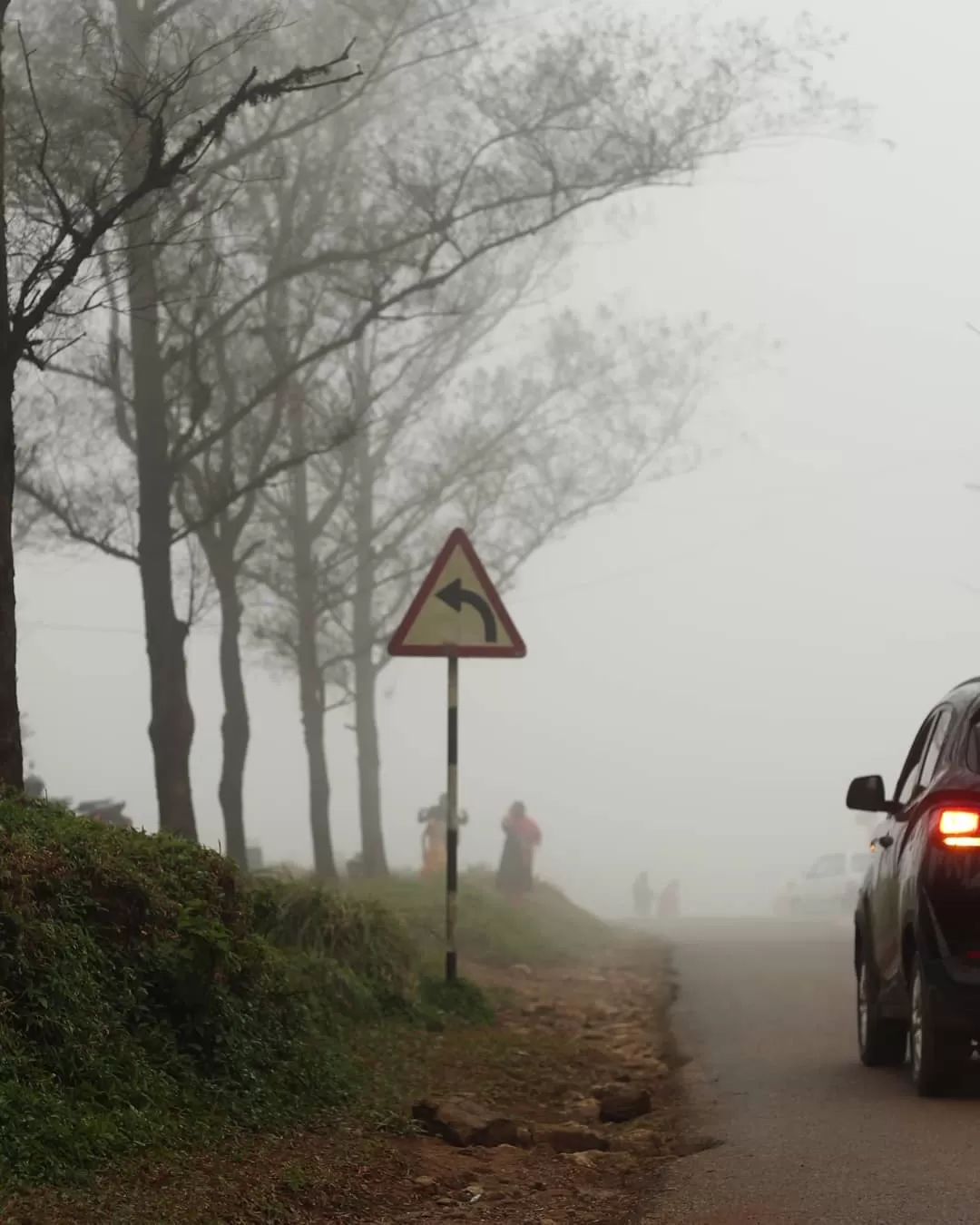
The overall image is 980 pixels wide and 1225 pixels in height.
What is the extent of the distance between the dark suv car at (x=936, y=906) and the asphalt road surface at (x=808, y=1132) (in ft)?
0.90

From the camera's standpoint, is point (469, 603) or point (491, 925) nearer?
point (469, 603)

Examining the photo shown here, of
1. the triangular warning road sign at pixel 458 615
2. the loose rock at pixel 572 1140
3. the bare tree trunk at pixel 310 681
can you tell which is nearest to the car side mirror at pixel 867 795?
the loose rock at pixel 572 1140

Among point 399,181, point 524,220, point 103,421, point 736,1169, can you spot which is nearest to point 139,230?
point 399,181

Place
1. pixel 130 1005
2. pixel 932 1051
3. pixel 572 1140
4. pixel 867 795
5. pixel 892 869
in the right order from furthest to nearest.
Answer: pixel 867 795, pixel 892 869, pixel 932 1051, pixel 572 1140, pixel 130 1005

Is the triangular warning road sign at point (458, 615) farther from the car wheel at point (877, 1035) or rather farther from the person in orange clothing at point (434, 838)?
the person in orange clothing at point (434, 838)

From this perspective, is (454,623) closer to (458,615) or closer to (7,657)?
(458,615)

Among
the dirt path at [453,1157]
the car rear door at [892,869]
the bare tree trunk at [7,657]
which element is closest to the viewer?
the dirt path at [453,1157]

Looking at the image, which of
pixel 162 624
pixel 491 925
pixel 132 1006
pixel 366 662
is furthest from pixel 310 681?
pixel 132 1006

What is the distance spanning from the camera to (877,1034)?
9875 millimetres

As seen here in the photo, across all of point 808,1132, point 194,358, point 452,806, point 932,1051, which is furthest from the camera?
point 194,358

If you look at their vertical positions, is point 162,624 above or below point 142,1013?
above

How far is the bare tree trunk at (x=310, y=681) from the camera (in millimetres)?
24484

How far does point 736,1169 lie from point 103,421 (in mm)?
14210

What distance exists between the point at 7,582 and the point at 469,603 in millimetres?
3223
